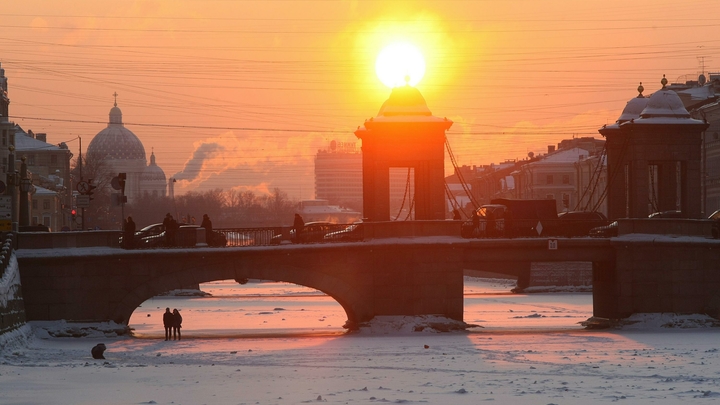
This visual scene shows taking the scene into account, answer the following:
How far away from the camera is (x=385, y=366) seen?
4428cm

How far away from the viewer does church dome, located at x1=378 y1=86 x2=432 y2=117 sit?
61469mm

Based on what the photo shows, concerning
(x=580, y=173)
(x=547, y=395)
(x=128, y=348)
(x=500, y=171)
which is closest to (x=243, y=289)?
(x=580, y=173)

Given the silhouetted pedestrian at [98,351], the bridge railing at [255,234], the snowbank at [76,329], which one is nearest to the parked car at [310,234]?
the bridge railing at [255,234]

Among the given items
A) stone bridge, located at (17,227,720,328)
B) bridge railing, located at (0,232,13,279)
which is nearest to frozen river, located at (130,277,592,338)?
stone bridge, located at (17,227,720,328)

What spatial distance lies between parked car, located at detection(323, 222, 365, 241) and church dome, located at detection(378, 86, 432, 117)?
5.14 m

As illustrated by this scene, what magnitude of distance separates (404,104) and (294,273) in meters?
8.97

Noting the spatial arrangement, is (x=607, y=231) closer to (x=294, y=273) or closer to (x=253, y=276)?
(x=294, y=273)

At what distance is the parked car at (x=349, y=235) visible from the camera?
6053cm

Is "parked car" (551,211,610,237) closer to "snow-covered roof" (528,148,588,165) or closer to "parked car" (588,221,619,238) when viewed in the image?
"parked car" (588,221,619,238)

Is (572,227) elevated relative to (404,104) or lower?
lower

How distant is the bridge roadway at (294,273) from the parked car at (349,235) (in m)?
0.81

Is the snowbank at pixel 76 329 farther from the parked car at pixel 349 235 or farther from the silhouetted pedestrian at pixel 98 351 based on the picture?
the silhouetted pedestrian at pixel 98 351

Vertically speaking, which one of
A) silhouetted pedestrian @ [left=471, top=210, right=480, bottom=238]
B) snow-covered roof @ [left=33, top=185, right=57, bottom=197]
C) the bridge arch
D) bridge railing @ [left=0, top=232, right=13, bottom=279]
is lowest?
the bridge arch

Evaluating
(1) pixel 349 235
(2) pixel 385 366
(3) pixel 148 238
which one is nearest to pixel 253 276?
(1) pixel 349 235
